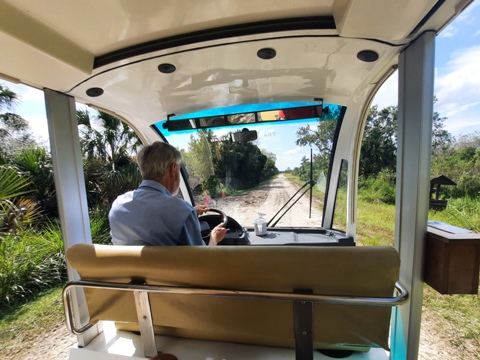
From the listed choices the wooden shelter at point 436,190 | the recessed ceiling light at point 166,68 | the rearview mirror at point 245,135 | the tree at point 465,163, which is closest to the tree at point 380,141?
the tree at point 465,163

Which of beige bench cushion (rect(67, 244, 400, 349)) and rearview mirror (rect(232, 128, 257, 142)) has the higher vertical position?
rearview mirror (rect(232, 128, 257, 142))

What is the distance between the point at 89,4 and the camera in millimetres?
1033

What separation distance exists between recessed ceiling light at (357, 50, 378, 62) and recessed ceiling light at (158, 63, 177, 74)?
1243 millimetres

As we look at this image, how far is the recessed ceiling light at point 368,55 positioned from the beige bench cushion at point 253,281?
117 cm

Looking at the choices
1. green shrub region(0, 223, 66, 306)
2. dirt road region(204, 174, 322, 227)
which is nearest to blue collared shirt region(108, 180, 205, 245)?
dirt road region(204, 174, 322, 227)

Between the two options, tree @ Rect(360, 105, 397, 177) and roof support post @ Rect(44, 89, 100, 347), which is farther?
tree @ Rect(360, 105, 397, 177)

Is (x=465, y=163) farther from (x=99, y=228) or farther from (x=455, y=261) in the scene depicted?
(x=99, y=228)

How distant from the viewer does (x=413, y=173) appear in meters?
1.12

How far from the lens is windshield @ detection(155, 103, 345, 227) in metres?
2.65

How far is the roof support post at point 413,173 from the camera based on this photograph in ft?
3.58

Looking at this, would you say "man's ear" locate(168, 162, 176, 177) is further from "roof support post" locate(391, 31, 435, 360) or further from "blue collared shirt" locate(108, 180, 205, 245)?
"roof support post" locate(391, 31, 435, 360)

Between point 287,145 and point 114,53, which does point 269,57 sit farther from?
point 287,145

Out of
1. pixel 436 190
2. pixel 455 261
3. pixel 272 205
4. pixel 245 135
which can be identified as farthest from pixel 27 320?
pixel 436 190

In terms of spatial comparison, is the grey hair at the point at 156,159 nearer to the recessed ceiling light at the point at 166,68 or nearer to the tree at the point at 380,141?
the recessed ceiling light at the point at 166,68
